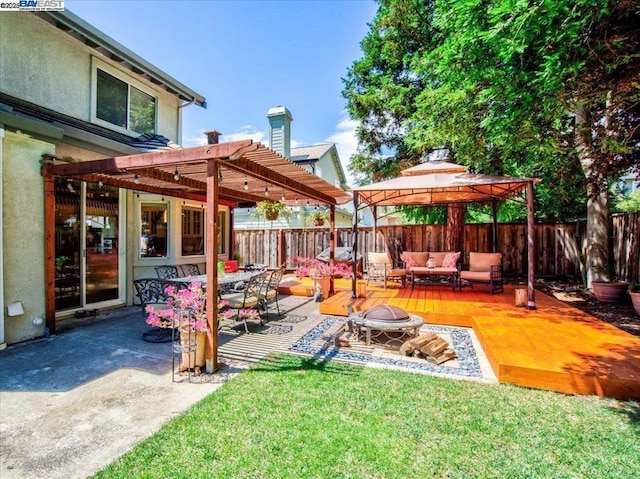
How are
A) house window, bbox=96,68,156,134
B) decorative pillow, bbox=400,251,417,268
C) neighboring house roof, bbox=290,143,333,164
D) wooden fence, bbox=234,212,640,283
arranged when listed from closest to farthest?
house window, bbox=96,68,156,134 < wooden fence, bbox=234,212,640,283 < decorative pillow, bbox=400,251,417,268 < neighboring house roof, bbox=290,143,333,164

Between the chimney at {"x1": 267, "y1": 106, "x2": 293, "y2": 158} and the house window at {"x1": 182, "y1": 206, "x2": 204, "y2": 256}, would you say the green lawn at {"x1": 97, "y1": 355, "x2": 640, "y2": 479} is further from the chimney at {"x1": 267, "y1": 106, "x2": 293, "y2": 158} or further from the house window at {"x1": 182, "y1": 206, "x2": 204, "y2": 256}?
the chimney at {"x1": 267, "y1": 106, "x2": 293, "y2": 158}

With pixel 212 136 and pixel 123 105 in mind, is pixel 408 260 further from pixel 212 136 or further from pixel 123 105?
pixel 123 105

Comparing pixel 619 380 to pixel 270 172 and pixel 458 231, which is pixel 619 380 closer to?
pixel 270 172

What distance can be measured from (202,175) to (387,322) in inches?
176

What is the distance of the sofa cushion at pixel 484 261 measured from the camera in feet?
26.6

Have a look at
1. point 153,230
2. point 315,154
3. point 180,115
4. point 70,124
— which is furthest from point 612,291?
point 315,154

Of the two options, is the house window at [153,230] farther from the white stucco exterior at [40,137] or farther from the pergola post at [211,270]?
the pergola post at [211,270]

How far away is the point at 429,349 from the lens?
4340mm

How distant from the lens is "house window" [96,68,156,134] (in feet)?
24.5

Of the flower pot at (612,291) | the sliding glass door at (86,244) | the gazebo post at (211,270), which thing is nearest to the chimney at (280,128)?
the sliding glass door at (86,244)

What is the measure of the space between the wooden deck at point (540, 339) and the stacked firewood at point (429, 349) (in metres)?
0.54

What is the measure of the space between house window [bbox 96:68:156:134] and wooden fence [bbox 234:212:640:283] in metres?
5.68

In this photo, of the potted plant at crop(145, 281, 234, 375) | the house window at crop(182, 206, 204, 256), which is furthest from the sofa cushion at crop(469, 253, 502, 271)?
the house window at crop(182, 206, 204, 256)

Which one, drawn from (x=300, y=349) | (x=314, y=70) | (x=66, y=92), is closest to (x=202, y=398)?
(x=300, y=349)
